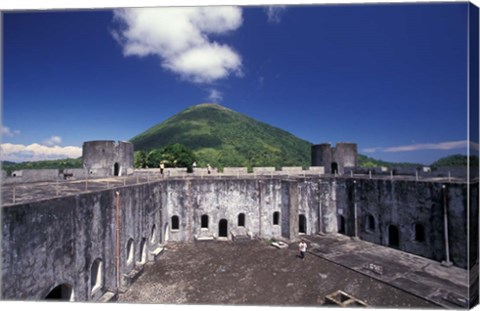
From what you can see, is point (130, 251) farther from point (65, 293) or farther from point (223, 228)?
point (223, 228)

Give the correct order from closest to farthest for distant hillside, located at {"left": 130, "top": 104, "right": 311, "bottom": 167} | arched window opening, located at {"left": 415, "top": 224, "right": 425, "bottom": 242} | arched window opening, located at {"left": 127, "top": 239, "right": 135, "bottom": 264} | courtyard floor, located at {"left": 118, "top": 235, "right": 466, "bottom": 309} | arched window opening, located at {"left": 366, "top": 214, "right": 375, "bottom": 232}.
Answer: courtyard floor, located at {"left": 118, "top": 235, "right": 466, "bottom": 309} → arched window opening, located at {"left": 127, "top": 239, "right": 135, "bottom": 264} → arched window opening, located at {"left": 415, "top": 224, "right": 425, "bottom": 242} → arched window opening, located at {"left": 366, "top": 214, "right": 375, "bottom": 232} → distant hillside, located at {"left": 130, "top": 104, "right": 311, "bottom": 167}

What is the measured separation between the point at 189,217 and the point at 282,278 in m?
8.35

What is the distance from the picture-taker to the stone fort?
274 inches

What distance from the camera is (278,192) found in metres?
19.5

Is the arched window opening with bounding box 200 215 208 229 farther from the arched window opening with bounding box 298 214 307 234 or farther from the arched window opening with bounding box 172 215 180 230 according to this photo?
the arched window opening with bounding box 298 214 307 234

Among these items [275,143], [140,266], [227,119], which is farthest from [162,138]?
[140,266]

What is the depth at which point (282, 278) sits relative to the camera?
12.4 meters

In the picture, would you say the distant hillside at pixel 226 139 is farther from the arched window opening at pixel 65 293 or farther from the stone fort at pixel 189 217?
the arched window opening at pixel 65 293

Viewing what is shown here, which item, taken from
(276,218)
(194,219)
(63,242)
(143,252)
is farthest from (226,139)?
(63,242)

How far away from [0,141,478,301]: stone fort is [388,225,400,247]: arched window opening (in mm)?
59

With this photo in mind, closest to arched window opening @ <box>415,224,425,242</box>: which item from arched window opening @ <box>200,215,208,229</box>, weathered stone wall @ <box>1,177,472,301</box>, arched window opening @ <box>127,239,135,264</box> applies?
weathered stone wall @ <box>1,177,472,301</box>

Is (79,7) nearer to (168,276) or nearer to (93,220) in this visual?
(93,220)

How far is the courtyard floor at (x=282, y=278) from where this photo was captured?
419 inches

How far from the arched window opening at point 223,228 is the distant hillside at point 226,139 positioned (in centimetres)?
2836
